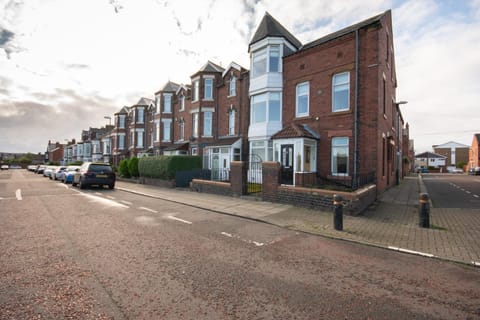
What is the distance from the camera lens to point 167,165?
1719cm

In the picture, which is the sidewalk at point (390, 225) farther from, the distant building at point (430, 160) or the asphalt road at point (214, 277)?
the distant building at point (430, 160)

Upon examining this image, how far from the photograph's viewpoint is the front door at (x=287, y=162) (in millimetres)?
14445

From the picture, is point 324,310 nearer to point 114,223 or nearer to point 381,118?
point 114,223

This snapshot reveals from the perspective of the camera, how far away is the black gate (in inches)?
501

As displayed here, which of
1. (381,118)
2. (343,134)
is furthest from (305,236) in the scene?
(381,118)

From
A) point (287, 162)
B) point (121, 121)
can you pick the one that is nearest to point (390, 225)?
point (287, 162)

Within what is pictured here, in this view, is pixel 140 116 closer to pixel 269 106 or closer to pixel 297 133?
pixel 269 106

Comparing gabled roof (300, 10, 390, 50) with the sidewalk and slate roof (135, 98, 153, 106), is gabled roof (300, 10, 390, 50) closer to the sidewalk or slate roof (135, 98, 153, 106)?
the sidewalk

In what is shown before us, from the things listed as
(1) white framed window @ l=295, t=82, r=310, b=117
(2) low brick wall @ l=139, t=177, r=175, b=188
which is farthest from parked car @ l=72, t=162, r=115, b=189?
(1) white framed window @ l=295, t=82, r=310, b=117

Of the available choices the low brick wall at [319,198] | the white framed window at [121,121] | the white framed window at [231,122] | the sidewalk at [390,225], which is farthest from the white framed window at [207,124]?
the white framed window at [121,121]

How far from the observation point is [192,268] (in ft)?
13.5

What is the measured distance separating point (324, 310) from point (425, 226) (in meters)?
5.74

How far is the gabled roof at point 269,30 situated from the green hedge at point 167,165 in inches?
369

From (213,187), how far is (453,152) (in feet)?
362
